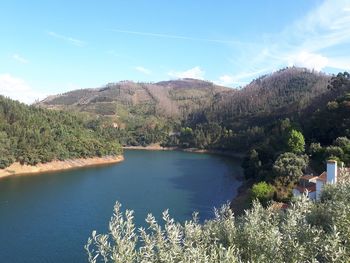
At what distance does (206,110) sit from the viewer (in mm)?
159250

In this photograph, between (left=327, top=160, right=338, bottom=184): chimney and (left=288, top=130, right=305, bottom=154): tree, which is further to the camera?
(left=288, top=130, right=305, bottom=154): tree

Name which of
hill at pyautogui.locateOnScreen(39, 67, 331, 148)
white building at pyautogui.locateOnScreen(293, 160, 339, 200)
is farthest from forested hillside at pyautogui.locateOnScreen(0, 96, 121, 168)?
white building at pyautogui.locateOnScreen(293, 160, 339, 200)

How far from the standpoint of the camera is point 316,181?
102 feet

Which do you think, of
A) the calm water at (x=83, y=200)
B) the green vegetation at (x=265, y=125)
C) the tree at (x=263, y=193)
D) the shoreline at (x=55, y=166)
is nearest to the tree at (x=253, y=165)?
the green vegetation at (x=265, y=125)

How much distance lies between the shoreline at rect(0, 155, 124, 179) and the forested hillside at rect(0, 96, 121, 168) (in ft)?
2.83

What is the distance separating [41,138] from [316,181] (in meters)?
59.8

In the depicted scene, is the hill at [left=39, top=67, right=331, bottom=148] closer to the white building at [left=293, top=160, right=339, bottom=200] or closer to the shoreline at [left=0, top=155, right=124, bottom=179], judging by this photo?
the shoreline at [left=0, top=155, right=124, bottom=179]

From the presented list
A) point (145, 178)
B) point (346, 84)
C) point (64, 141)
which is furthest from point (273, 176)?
point (64, 141)

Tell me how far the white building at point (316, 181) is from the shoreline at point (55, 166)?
48827 millimetres

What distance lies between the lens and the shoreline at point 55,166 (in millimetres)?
67525

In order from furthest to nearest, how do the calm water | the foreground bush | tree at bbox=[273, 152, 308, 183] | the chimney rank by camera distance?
tree at bbox=[273, 152, 308, 183]
the calm water
the chimney
the foreground bush

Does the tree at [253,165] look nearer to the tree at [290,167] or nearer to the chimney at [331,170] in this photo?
the tree at [290,167]

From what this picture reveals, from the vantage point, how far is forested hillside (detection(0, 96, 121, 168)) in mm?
71188

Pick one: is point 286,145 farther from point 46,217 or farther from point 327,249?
point 327,249
